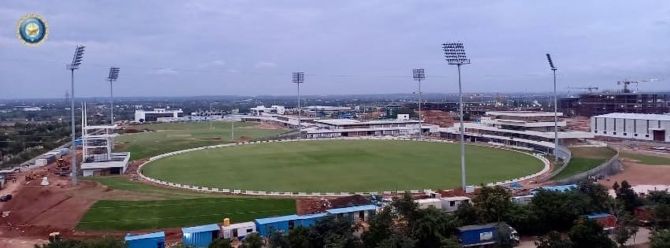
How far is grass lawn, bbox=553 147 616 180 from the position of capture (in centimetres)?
3343

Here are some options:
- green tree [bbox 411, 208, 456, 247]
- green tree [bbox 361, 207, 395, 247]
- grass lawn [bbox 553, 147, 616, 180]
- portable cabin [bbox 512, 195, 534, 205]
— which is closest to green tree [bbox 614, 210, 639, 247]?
portable cabin [bbox 512, 195, 534, 205]

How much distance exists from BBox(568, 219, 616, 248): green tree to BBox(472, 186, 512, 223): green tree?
3020 millimetres

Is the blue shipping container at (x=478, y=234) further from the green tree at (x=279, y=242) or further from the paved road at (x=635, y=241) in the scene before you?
the green tree at (x=279, y=242)

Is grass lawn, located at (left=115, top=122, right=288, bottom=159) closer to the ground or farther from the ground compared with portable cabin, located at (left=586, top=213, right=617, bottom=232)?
farther from the ground

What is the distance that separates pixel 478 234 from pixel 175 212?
13.4 metres

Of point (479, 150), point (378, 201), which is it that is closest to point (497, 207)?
point (378, 201)

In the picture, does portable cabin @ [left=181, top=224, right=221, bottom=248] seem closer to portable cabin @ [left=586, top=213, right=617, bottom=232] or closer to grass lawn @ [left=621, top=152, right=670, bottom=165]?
portable cabin @ [left=586, top=213, right=617, bottom=232]

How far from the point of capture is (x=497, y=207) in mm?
19906

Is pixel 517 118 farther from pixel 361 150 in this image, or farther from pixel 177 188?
pixel 177 188

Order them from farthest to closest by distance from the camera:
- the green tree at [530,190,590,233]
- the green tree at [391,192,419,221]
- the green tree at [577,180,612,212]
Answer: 1. the green tree at [577,180,612,212]
2. the green tree at [530,190,590,233]
3. the green tree at [391,192,419,221]

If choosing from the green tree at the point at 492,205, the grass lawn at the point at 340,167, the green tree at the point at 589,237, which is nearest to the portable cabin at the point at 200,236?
the grass lawn at the point at 340,167

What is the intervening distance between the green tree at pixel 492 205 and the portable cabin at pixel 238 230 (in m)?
8.63

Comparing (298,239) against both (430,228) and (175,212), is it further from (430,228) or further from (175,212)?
(175,212)

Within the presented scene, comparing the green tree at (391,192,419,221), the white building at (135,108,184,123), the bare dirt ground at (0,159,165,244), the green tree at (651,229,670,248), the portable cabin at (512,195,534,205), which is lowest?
the bare dirt ground at (0,159,165,244)
